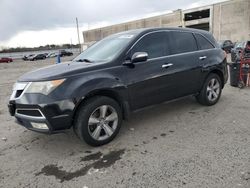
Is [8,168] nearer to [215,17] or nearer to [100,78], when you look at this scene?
[100,78]

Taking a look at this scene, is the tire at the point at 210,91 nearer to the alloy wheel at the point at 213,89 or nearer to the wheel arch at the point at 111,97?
the alloy wheel at the point at 213,89

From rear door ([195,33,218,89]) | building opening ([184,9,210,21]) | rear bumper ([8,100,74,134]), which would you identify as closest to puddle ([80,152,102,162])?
rear bumper ([8,100,74,134])

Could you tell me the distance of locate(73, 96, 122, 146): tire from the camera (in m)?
3.35

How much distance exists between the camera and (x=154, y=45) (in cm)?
425

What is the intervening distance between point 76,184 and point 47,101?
1165 mm

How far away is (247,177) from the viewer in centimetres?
263

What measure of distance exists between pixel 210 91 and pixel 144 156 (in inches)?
111

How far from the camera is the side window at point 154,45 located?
4051mm

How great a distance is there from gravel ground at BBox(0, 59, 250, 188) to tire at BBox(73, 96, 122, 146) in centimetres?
17

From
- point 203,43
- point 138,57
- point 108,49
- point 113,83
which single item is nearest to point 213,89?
point 203,43

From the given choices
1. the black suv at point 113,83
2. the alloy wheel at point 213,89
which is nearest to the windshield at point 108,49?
the black suv at point 113,83

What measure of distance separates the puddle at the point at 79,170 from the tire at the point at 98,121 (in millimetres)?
362

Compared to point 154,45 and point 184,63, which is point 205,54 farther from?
point 154,45

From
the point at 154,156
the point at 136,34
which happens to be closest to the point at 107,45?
the point at 136,34
